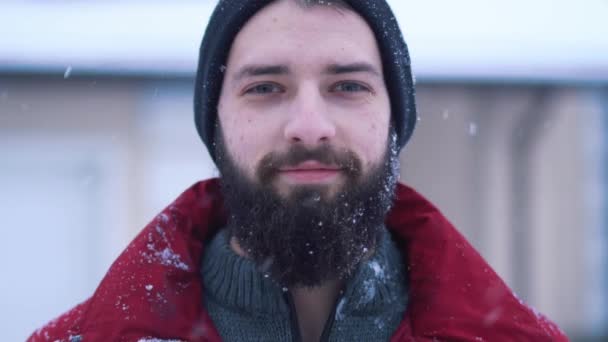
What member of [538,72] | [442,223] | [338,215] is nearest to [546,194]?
[538,72]

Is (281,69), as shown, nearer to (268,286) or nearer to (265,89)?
(265,89)

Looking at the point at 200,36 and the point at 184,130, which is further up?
the point at 200,36

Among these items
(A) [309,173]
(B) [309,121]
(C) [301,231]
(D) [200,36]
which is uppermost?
(D) [200,36]

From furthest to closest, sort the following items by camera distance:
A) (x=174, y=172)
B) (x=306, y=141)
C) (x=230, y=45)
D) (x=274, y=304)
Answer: (x=174, y=172) < (x=230, y=45) < (x=274, y=304) < (x=306, y=141)

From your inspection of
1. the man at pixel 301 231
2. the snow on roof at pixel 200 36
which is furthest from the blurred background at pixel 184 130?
the man at pixel 301 231

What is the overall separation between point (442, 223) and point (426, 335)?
1.09 ft

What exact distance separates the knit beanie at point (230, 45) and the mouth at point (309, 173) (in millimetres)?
332

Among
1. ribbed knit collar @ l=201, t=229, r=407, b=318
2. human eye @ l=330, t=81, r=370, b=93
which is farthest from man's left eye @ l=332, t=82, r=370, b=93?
ribbed knit collar @ l=201, t=229, r=407, b=318

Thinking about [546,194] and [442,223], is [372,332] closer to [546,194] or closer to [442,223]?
[442,223]

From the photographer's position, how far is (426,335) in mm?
1580

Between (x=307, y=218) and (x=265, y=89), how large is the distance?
33 centimetres

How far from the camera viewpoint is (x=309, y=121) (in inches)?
58.0

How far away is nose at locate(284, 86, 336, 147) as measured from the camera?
1.47 metres

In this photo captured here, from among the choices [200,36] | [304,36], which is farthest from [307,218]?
[200,36]
